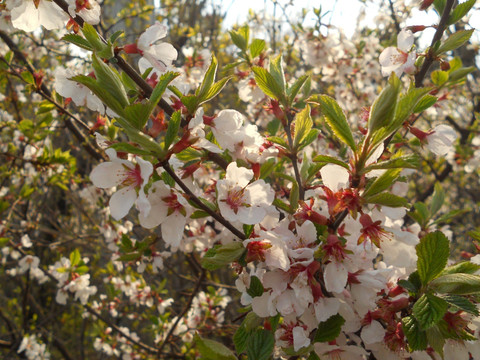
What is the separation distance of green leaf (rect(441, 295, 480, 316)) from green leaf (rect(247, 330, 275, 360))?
1.27 feet

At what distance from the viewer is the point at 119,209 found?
80 centimetres

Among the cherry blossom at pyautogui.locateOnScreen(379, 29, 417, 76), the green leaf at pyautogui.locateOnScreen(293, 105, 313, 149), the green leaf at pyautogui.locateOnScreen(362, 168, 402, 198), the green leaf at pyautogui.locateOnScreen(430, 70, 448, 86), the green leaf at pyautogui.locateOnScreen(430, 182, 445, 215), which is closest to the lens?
the green leaf at pyautogui.locateOnScreen(362, 168, 402, 198)

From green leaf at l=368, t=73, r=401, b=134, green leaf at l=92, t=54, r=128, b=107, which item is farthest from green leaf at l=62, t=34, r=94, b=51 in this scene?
green leaf at l=368, t=73, r=401, b=134

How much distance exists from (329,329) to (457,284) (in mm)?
291

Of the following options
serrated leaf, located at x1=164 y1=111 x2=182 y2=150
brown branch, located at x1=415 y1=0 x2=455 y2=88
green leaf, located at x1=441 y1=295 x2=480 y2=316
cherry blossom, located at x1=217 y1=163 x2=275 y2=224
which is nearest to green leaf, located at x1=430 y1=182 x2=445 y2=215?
brown branch, located at x1=415 y1=0 x2=455 y2=88

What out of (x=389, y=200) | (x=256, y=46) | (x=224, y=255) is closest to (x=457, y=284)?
(x=389, y=200)

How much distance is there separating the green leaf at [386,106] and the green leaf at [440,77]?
0.57 meters

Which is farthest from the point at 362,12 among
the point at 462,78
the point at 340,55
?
the point at 462,78

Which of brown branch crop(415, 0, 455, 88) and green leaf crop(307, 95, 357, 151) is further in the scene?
brown branch crop(415, 0, 455, 88)

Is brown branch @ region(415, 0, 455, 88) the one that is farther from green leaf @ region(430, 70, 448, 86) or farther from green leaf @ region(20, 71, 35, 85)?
green leaf @ region(20, 71, 35, 85)

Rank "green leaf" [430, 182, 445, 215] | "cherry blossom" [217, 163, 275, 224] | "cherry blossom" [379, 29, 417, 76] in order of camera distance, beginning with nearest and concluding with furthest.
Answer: "cherry blossom" [217, 163, 275, 224] < "cherry blossom" [379, 29, 417, 76] < "green leaf" [430, 182, 445, 215]

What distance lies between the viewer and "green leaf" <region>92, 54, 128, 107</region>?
2.35 feet

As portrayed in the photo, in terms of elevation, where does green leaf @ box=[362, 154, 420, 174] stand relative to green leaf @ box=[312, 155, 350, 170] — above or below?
below

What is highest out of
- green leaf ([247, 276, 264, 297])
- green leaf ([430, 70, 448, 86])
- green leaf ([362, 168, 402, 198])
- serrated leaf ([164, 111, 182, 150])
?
green leaf ([430, 70, 448, 86])
